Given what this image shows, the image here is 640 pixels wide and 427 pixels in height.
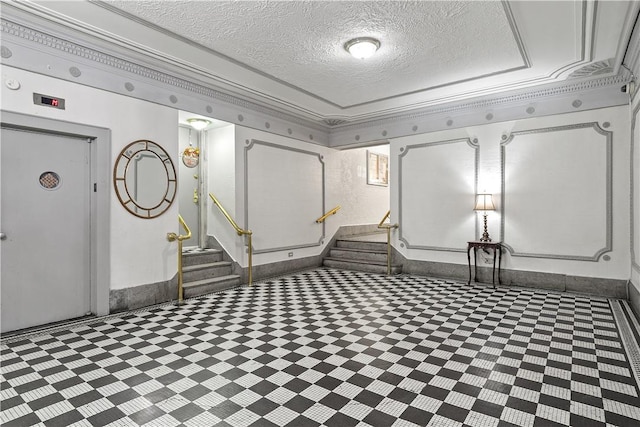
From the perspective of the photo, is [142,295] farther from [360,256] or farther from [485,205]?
[485,205]

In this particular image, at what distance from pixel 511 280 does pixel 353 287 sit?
276cm

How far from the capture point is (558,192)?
18.4 feet

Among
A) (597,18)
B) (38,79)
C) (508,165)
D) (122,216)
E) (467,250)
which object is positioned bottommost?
(467,250)

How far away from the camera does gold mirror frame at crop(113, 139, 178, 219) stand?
4.57 meters

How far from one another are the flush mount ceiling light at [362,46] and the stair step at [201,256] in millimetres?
4042

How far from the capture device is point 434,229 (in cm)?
685

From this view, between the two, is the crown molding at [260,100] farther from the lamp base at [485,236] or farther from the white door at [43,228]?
the lamp base at [485,236]

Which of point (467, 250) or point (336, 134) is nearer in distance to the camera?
point (467, 250)

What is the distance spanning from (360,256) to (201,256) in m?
3.50

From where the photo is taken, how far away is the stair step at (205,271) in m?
5.56

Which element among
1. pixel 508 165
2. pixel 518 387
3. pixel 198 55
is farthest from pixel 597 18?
pixel 198 55

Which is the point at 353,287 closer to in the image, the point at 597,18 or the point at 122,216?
the point at 122,216

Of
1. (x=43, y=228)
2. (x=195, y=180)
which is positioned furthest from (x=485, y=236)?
(x=43, y=228)

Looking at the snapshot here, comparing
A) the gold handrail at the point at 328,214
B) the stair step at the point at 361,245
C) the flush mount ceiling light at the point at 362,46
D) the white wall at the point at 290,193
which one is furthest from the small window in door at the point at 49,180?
the stair step at the point at 361,245
